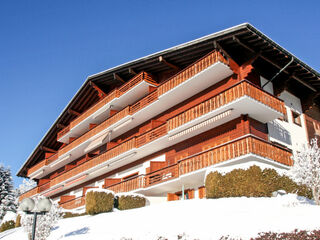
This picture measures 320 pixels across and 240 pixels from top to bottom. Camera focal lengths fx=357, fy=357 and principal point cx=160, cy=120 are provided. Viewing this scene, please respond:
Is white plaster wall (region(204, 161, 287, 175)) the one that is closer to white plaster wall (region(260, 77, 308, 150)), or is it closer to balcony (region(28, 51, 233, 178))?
white plaster wall (region(260, 77, 308, 150))

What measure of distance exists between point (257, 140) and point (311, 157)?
290 cm

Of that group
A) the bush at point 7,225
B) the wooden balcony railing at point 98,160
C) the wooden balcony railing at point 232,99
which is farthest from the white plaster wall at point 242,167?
the bush at point 7,225

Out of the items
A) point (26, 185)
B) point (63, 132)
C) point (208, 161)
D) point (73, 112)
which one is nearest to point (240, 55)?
point (208, 161)

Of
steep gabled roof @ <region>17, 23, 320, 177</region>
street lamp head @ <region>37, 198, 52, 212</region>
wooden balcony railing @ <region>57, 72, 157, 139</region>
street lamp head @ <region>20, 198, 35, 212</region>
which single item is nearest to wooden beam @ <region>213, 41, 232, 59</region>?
steep gabled roof @ <region>17, 23, 320, 177</region>

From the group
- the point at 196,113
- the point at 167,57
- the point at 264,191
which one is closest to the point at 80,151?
the point at 167,57

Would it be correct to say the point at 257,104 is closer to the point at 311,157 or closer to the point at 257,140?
the point at 257,140

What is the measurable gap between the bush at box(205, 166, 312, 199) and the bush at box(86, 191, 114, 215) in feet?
22.7

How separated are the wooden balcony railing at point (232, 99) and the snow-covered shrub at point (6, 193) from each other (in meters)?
34.3

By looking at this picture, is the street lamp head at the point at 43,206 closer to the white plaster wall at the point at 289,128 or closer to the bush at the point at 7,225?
the white plaster wall at the point at 289,128

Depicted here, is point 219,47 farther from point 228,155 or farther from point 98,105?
point 98,105

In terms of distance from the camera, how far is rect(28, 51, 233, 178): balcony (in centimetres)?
1992

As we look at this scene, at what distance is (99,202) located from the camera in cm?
2080

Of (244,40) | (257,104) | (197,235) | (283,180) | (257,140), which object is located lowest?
(197,235)

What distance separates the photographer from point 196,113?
20.0 meters
